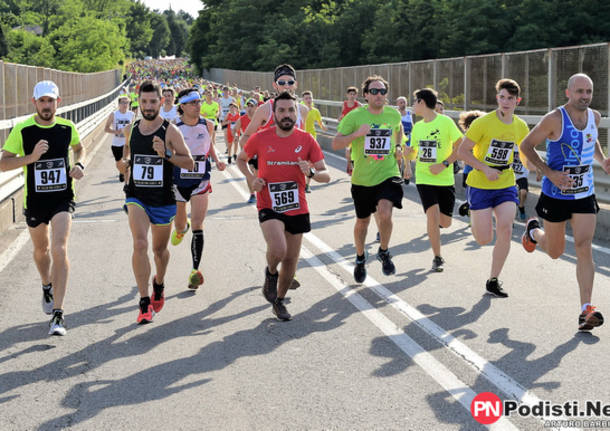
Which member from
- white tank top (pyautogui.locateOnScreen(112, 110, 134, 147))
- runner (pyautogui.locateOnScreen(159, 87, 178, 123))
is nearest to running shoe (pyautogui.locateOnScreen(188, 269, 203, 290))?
runner (pyautogui.locateOnScreen(159, 87, 178, 123))

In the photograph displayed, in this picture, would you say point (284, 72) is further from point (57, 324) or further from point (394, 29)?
point (394, 29)

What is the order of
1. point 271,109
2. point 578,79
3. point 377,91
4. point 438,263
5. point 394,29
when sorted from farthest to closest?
1. point 394,29
2. point 438,263
3. point 271,109
4. point 377,91
5. point 578,79

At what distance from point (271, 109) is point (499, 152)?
89.1 inches

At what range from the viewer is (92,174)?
841 inches

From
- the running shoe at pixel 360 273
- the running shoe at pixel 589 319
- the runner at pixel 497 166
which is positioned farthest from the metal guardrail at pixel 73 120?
the running shoe at pixel 589 319

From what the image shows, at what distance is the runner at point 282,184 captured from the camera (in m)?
7.21

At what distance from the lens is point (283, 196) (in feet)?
23.8

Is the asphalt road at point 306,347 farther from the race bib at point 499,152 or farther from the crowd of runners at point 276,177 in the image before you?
the race bib at point 499,152

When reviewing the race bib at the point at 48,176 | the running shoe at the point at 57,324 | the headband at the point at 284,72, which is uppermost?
the headband at the point at 284,72

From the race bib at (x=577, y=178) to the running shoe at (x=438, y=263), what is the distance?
2407 millimetres

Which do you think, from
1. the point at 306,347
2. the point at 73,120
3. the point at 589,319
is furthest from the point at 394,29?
the point at 306,347

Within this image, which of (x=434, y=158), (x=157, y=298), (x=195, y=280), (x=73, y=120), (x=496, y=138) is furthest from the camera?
(x=73, y=120)

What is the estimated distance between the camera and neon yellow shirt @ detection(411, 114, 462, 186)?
9.68 m

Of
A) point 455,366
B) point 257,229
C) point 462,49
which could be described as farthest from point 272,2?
point 455,366
